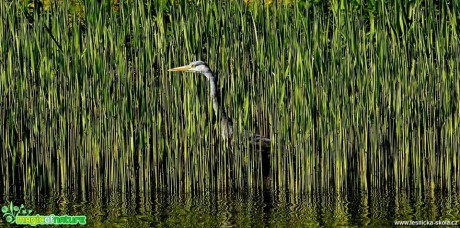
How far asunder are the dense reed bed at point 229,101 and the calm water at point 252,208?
249 mm

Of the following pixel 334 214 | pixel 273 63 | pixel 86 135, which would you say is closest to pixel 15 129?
pixel 86 135

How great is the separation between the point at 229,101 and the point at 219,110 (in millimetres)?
127

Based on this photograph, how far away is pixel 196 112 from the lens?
786 cm

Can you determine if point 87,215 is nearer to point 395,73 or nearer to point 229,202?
point 229,202

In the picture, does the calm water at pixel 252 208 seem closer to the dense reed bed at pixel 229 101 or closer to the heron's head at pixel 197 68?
the dense reed bed at pixel 229 101

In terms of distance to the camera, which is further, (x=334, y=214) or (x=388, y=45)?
(x=388, y=45)

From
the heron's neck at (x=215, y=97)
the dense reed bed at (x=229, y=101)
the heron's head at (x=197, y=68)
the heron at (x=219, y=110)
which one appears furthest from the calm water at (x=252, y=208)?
the heron's head at (x=197, y=68)

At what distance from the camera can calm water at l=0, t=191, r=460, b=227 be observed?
660 cm

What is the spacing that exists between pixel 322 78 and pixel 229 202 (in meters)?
1.35

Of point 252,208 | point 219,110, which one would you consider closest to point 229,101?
point 219,110

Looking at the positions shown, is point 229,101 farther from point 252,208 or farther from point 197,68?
point 252,208

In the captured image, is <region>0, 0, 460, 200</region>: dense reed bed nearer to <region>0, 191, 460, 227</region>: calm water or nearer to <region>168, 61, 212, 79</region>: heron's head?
<region>168, 61, 212, 79</region>: heron's head

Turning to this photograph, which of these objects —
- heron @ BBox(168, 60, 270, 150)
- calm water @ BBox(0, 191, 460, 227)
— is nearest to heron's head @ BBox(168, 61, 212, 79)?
heron @ BBox(168, 60, 270, 150)

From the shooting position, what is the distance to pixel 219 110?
8.05 metres
